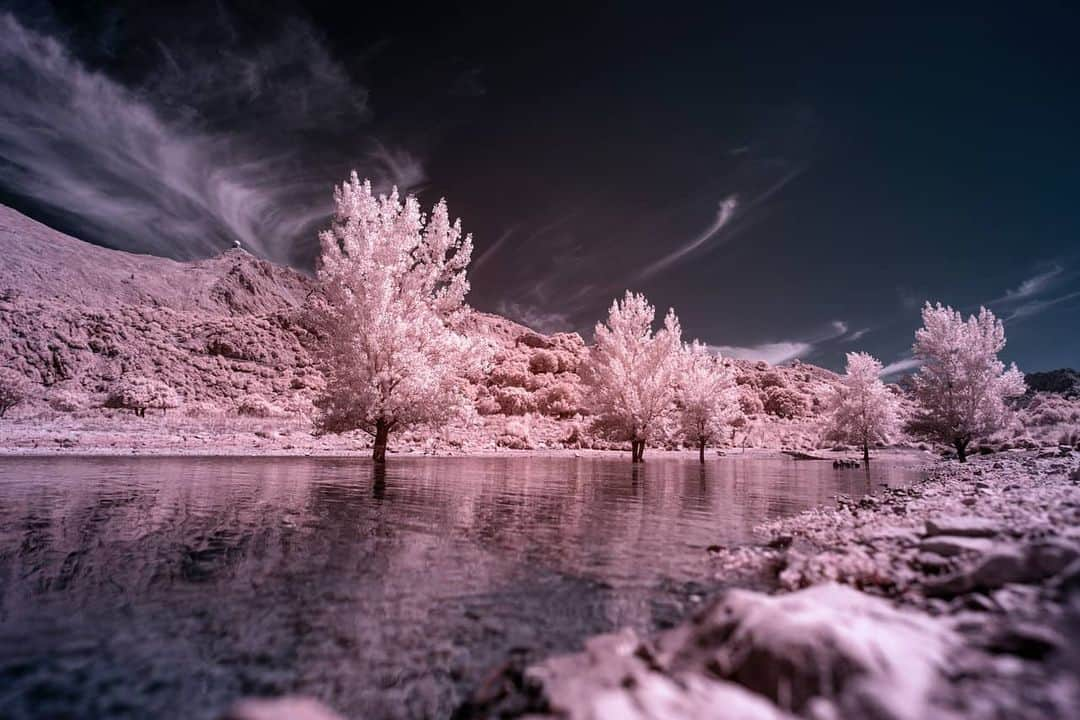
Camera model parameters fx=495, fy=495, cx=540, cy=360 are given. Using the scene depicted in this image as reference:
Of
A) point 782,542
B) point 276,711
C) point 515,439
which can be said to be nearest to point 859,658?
point 276,711

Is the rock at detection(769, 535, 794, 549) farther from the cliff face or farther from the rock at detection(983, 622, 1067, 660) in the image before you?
the cliff face

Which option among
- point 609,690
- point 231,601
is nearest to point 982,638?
point 609,690

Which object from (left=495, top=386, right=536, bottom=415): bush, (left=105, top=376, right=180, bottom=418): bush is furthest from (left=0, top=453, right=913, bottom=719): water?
(left=495, top=386, right=536, bottom=415): bush

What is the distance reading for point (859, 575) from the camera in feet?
14.8

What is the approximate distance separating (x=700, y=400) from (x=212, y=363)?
73.9 m

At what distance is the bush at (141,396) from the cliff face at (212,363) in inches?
80.4

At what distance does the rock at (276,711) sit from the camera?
5.38ft

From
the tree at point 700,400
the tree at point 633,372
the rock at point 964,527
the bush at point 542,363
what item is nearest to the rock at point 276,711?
the rock at point 964,527

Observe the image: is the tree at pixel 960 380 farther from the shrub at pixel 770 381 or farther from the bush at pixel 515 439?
the shrub at pixel 770 381

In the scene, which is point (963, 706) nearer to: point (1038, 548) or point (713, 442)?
point (1038, 548)

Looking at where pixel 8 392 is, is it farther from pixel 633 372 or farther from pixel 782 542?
pixel 782 542

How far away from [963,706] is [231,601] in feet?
17.7

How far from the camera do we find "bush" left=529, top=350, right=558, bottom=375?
84.4 m

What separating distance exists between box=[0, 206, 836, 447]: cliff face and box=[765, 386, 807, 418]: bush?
25cm
